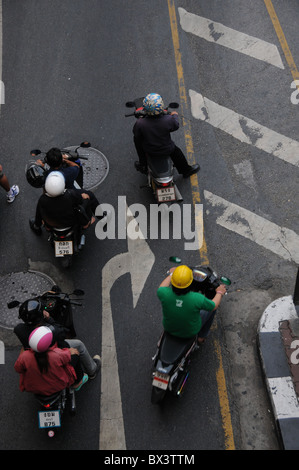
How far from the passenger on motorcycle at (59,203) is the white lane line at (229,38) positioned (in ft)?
19.7

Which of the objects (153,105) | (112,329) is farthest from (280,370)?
(153,105)

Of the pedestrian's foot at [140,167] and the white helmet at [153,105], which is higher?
the white helmet at [153,105]

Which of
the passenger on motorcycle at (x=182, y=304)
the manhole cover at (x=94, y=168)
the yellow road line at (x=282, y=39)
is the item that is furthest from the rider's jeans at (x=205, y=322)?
the yellow road line at (x=282, y=39)

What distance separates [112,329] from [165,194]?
8.62 feet

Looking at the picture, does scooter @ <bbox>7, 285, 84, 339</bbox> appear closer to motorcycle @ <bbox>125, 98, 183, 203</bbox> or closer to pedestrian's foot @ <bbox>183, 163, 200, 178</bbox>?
motorcycle @ <bbox>125, 98, 183, 203</bbox>

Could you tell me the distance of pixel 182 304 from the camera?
6480 millimetres

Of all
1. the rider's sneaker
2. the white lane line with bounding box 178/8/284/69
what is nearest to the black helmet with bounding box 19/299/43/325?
the rider's sneaker

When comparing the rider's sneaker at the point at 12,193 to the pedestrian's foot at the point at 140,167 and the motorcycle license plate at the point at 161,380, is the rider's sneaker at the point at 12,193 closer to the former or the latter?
the pedestrian's foot at the point at 140,167

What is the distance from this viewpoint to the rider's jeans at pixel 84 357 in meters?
7.04

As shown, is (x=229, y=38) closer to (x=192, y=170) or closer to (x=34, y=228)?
(x=192, y=170)

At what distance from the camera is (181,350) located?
6.78 metres

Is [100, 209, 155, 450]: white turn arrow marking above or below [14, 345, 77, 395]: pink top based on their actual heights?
below

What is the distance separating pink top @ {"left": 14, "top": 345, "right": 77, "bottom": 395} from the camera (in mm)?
6316

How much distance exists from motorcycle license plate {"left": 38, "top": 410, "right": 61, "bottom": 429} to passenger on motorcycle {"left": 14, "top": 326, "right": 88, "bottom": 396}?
1.05 ft
